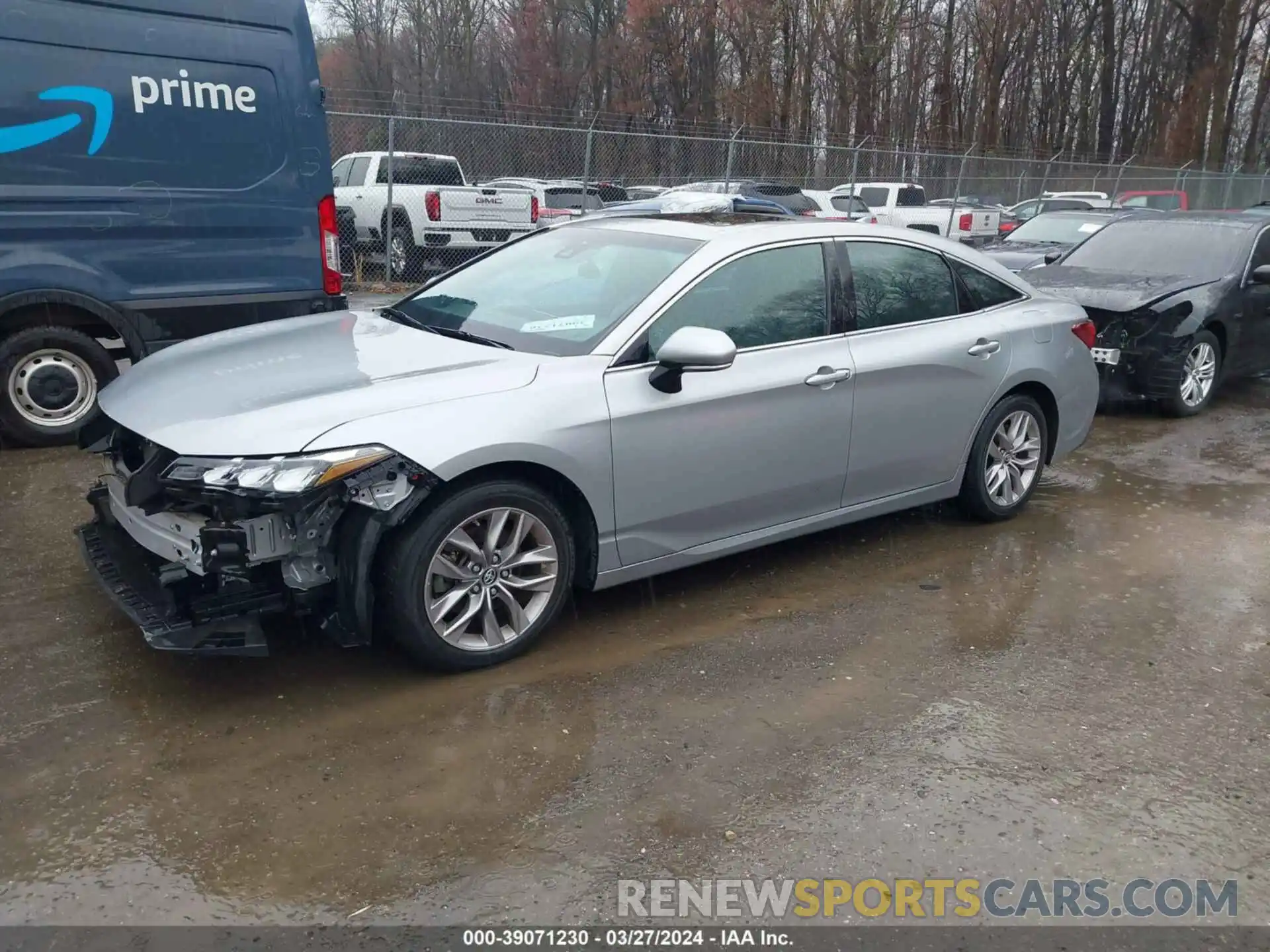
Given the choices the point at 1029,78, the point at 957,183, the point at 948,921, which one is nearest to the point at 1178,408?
the point at 948,921

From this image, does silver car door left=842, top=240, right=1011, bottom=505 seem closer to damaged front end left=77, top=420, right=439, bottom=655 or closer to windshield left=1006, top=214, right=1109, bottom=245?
damaged front end left=77, top=420, right=439, bottom=655

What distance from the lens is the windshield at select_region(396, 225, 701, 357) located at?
165 inches

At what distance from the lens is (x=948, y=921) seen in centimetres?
266

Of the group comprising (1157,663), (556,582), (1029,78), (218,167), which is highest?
(1029,78)

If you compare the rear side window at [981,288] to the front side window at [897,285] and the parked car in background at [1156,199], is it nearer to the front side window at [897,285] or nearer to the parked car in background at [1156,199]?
the front side window at [897,285]

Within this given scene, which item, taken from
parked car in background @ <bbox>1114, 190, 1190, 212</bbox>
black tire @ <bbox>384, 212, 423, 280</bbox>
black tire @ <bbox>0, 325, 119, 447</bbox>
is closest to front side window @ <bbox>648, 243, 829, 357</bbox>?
black tire @ <bbox>0, 325, 119, 447</bbox>

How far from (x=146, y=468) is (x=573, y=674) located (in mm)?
1612

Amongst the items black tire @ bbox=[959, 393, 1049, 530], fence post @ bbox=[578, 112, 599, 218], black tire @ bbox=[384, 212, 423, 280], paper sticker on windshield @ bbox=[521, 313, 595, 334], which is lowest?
black tire @ bbox=[959, 393, 1049, 530]

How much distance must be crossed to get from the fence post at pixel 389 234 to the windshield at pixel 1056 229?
7.38 metres

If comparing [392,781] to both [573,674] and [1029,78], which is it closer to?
[573,674]

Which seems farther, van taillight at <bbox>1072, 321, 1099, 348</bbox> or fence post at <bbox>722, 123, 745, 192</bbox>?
fence post at <bbox>722, 123, 745, 192</bbox>

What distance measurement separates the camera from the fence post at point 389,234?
1207 centimetres

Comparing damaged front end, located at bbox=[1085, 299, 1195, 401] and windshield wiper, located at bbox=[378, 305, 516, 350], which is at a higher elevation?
windshield wiper, located at bbox=[378, 305, 516, 350]

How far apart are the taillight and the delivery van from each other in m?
0.01
